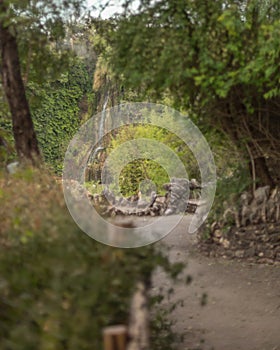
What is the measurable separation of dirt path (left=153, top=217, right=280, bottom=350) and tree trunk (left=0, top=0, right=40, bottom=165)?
211cm

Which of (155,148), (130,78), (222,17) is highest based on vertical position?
(222,17)

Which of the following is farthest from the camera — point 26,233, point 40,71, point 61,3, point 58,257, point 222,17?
point 40,71

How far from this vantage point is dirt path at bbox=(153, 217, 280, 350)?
20.6 ft

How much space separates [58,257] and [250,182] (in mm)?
7604

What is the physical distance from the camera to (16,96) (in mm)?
6754

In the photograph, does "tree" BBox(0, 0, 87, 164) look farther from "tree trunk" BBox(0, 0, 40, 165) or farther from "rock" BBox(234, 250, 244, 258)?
"rock" BBox(234, 250, 244, 258)

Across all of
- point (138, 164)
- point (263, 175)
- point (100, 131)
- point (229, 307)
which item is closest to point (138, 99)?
point (263, 175)

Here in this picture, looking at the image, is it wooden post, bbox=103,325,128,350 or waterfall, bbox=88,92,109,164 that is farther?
waterfall, bbox=88,92,109,164

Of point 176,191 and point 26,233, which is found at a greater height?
point 26,233

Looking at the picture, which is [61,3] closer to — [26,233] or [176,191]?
[26,233]

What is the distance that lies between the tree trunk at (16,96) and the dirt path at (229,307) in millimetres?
2114

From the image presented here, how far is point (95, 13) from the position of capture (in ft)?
27.9

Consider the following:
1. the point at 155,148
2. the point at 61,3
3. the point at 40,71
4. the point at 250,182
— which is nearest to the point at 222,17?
the point at 61,3

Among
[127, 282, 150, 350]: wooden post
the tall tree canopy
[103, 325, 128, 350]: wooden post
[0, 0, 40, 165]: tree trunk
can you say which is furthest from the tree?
[103, 325, 128, 350]: wooden post
